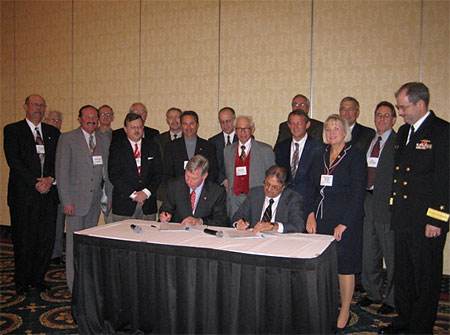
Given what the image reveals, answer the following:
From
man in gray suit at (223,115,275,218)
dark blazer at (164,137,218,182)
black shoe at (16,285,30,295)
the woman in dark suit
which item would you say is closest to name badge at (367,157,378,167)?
the woman in dark suit

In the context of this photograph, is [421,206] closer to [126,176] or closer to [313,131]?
[313,131]

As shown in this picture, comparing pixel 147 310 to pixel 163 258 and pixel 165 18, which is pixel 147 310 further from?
pixel 165 18

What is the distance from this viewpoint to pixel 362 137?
4.06 m

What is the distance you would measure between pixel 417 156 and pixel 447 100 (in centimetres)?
233

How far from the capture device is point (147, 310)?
105 inches

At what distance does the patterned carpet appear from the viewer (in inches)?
124

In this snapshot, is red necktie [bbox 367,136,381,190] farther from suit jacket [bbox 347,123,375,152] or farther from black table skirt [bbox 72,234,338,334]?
black table skirt [bbox 72,234,338,334]

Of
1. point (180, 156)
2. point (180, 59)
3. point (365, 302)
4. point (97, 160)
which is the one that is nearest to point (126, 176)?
point (97, 160)

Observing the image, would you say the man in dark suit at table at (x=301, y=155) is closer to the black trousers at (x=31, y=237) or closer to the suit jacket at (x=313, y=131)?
the suit jacket at (x=313, y=131)

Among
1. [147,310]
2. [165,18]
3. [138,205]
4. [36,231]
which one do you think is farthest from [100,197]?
[165,18]

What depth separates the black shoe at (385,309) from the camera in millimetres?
3559

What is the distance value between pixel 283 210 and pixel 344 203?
475 mm

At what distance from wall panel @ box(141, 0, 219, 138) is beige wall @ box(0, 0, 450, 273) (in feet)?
0.05

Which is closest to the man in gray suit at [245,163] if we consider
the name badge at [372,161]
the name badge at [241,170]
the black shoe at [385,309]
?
the name badge at [241,170]
